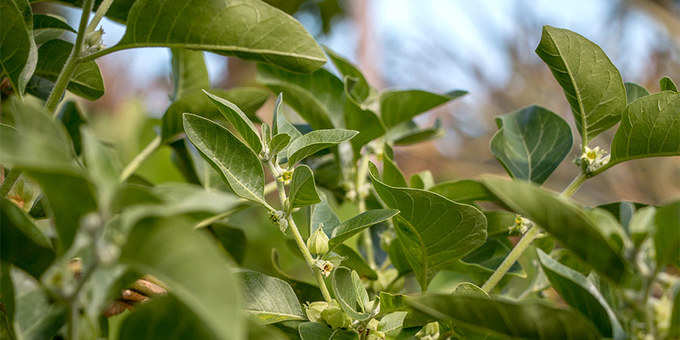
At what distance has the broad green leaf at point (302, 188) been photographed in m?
0.32

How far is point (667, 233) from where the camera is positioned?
226 millimetres

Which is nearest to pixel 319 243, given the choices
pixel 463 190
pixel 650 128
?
pixel 463 190

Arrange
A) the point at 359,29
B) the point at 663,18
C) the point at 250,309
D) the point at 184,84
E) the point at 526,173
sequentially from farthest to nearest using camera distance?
the point at 359,29 < the point at 663,18 < the point at 184,84 < the point at 526,173 < the point at 250,309

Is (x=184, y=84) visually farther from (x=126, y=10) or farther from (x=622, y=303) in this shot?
(x=622, y=303)

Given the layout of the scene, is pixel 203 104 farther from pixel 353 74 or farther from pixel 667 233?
pixel 667 233

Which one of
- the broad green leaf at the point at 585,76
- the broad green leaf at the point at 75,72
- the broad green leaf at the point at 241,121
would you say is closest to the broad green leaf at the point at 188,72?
the broad green leaf at the point at 75,72

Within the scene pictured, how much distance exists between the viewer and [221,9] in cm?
36

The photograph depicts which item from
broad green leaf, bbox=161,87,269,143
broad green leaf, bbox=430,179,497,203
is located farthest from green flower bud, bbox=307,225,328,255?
broad green leaf, bbox=161,87,269,143

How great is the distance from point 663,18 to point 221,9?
3863mm

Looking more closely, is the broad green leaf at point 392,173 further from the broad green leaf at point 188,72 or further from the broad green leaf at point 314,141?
the broad green leaf at point 188,72

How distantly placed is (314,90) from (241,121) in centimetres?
24

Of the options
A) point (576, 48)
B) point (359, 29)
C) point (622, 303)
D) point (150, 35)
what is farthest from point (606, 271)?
point (359, 29)

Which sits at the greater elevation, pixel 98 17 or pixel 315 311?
pixel 98 17

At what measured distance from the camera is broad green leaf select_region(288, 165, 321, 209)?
1.05 ft
